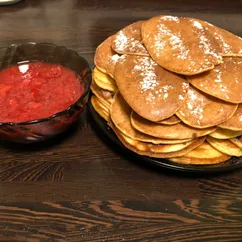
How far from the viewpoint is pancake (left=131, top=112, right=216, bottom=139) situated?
882 mm

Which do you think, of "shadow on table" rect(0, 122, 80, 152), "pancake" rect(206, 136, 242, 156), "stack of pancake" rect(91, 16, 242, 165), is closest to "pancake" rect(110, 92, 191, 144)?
"stack of pancake" rect(91, 16, 242, 165)

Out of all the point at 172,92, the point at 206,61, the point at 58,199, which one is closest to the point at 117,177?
the point at 58,199

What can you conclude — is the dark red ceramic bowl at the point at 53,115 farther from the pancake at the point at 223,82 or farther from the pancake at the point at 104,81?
the pancake at the point at 223,82

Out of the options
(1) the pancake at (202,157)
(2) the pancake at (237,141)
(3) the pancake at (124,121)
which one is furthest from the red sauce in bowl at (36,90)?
(2) the pancake at (237,141)

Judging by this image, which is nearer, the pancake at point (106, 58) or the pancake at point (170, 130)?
the pancake at point (170, 130)

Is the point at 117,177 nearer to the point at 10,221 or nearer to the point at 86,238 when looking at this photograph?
A: the point at 86,238

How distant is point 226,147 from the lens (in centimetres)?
93

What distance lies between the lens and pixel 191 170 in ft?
3.01

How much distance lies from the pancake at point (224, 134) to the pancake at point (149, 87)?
0.44 feet

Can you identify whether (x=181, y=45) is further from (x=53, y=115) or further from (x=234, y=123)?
(x=53, y=115)

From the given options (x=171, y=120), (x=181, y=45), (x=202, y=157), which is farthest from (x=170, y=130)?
(x=181, y=45)

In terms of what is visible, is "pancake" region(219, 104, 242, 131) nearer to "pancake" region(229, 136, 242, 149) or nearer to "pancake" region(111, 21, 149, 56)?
"pancake" region(229, 136, 242, 149)

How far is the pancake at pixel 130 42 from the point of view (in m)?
1.00

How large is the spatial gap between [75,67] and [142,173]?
0.43 m
